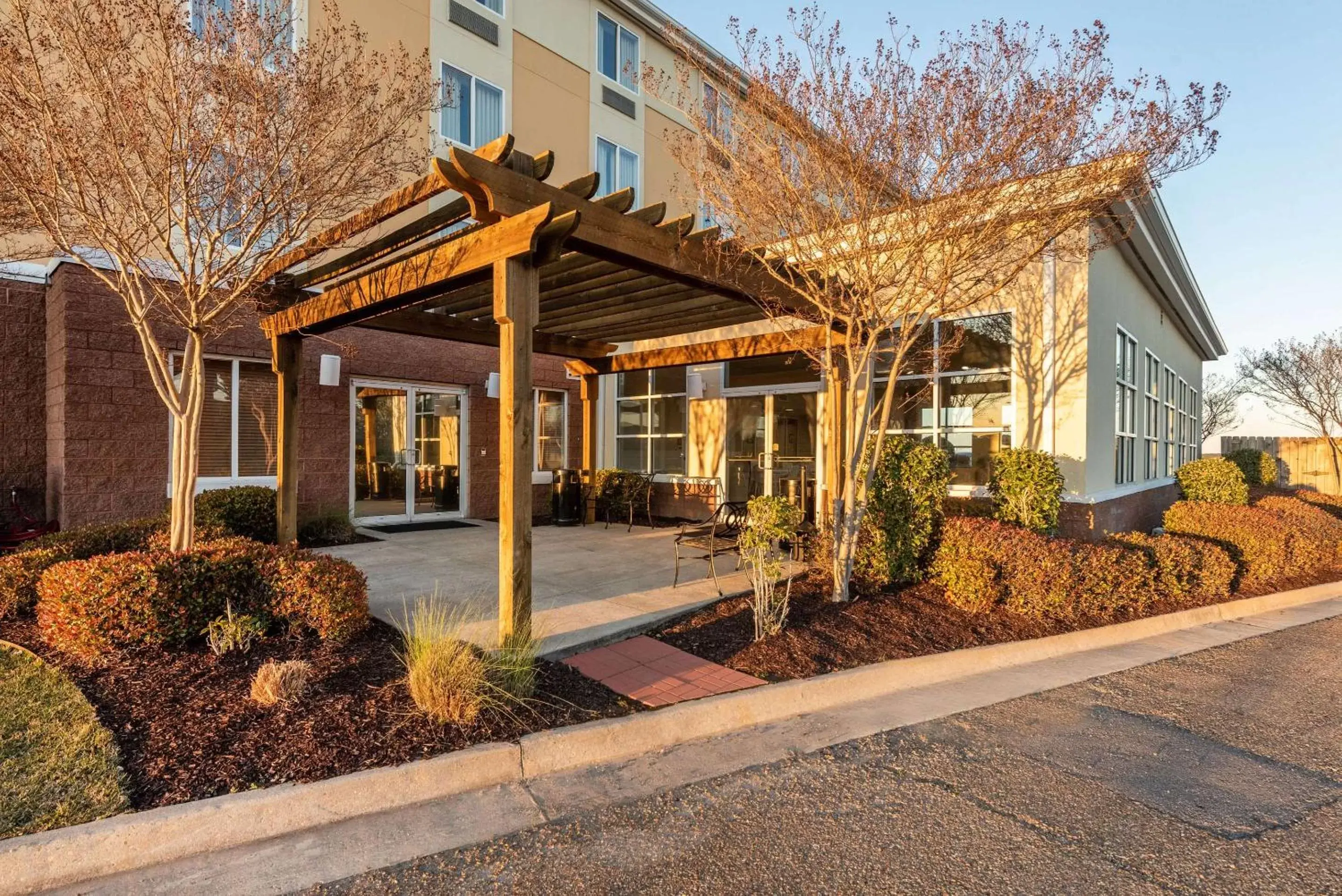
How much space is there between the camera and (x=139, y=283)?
5.28m

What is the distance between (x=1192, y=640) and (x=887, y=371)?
4461 mm

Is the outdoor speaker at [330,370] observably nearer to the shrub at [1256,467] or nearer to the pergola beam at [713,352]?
the pergola beam at [713,352]

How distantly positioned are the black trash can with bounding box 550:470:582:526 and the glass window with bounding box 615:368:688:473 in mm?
1636

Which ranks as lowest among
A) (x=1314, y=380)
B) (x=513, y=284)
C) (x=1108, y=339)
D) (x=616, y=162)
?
(x=513, y=284)

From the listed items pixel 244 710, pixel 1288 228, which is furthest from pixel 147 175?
pixel 1288 228

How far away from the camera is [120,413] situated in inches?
332

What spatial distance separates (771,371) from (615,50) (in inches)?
334

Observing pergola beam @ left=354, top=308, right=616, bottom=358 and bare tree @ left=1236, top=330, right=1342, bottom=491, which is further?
bare tree @ left=1236, top=330, right=1342, bottom=491

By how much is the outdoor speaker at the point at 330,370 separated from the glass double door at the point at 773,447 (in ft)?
19.5

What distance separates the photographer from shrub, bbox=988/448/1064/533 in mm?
7000

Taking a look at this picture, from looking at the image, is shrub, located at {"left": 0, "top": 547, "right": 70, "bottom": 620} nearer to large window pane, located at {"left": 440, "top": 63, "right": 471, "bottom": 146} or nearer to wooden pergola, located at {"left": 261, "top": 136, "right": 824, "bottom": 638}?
wooden pergola, located at {"left": 261, "top": 136, "right": 824, "bottom": 638}

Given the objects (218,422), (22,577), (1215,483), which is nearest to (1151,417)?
(1215,483)

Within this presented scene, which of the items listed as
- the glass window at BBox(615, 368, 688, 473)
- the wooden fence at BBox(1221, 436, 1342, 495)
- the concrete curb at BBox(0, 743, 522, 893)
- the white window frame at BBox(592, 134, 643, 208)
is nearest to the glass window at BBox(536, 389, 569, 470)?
the glass window at BBox(615, 368, 688, 473)

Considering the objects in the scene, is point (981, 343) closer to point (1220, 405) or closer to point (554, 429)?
point (554, 429)
